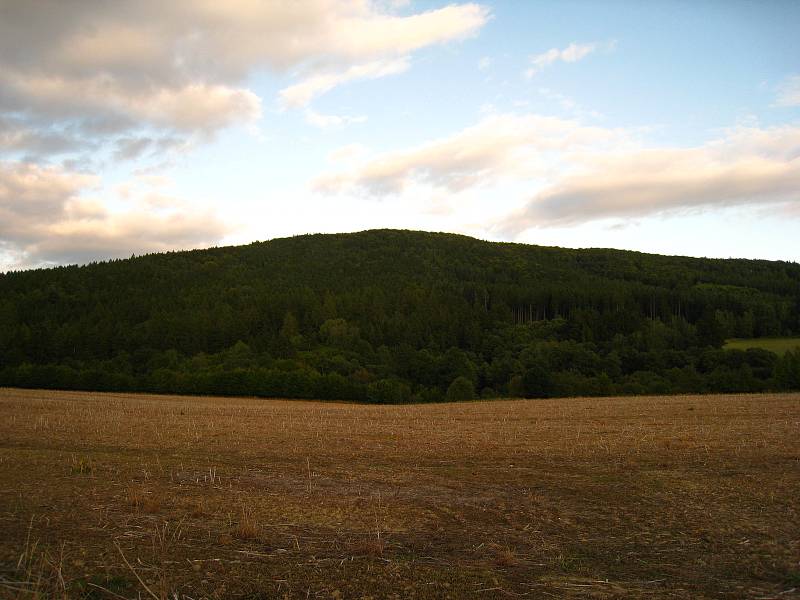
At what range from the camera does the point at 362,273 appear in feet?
457

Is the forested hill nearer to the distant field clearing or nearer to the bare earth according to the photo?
the distant field clearing

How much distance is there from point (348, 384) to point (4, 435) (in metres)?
54.3

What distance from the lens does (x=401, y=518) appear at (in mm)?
10852

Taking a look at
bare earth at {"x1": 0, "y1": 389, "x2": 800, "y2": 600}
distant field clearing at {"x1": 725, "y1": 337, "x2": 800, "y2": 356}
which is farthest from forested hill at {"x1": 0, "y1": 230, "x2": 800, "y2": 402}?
bare earth at {"x1": 0, "y1": 389, "x2": 800, "y2": 600}

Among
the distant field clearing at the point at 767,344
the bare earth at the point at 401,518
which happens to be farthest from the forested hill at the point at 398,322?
the bare earth at the point at 401,518

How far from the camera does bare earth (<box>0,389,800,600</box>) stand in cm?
755

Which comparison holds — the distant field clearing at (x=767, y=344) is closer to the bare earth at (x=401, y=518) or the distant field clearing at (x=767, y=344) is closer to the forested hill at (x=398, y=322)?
the forested hill at (x=398, y=322)

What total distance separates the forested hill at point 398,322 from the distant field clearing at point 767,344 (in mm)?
3135

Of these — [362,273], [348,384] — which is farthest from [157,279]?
[348,384]

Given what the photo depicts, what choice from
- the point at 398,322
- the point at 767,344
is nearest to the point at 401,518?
the point at 398,322

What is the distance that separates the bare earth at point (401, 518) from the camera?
297 inches

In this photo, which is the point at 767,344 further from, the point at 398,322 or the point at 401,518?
the point at 401,518

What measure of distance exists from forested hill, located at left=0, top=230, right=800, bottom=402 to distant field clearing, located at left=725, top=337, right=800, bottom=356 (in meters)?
3.13

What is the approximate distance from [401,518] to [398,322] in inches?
3638
